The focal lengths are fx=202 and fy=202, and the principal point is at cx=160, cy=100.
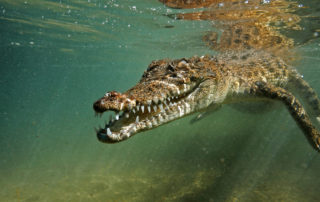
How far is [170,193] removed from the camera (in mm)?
5742

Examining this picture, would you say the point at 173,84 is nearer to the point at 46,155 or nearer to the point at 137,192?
the point at 137,192

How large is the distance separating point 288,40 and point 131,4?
7.49 m

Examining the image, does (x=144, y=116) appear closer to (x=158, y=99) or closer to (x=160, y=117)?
(x=160, y=117)

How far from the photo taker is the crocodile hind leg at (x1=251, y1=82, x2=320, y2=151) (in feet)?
12.6

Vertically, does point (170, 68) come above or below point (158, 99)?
above

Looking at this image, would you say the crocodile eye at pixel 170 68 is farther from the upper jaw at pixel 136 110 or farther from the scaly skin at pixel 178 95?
the upper jaw at pixel 136 110

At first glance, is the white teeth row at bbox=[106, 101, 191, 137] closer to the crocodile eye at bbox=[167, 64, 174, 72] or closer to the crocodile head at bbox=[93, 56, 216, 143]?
the crocodile head at bbox=[93, 56, 216, 143]

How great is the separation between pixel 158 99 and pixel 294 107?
9.95ft

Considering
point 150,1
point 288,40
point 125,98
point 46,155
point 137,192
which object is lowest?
point 46,155

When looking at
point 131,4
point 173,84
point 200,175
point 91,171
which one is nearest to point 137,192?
point 200,175

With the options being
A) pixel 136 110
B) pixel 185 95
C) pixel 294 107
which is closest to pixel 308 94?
pixel 294 107

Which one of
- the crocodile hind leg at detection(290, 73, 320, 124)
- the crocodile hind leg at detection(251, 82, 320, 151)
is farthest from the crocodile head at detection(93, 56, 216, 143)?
the crocodile hind leg at detection(290, 73, 320, 124)

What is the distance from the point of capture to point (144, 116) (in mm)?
2920

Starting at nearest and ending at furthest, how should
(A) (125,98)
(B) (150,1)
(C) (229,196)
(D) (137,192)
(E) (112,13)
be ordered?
(A) (125,98), (C) (229,196), (D) (137,192), (B) (150,1), (E) (112,13)
